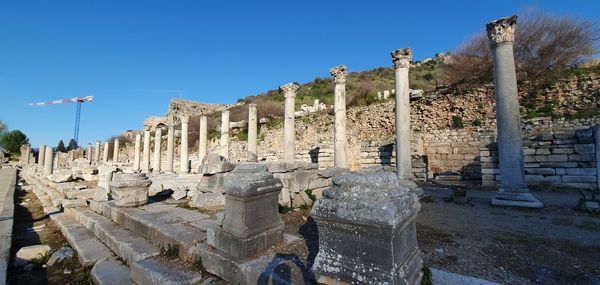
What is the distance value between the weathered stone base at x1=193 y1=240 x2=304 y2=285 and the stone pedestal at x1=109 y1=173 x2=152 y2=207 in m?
3.83

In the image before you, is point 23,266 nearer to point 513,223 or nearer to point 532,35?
point 513,223

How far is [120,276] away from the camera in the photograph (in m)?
3.52

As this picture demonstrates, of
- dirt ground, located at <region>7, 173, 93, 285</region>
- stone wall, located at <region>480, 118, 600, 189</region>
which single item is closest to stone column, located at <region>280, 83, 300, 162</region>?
stone wall, located at <region>480, 118, 600, 189</region>

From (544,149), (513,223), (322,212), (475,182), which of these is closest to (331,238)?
(322,212)

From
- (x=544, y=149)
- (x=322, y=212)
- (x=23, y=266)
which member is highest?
(x=544, y=149)

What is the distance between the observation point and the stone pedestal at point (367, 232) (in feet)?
5.98

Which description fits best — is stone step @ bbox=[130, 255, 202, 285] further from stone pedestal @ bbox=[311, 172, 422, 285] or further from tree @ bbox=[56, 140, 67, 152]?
tree @ bbox=[56, 140, 67, 152]

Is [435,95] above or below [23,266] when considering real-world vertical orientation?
above

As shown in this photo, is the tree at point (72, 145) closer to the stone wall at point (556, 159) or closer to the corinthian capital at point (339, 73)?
the corinthian capital at point (339, 73)

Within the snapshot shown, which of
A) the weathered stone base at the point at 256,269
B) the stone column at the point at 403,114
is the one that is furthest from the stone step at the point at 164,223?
the stone column at the point at 403,114

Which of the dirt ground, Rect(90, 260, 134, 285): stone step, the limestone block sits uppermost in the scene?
the limestone block

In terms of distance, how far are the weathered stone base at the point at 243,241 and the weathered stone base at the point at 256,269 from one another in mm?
68

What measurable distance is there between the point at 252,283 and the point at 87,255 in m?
3.34

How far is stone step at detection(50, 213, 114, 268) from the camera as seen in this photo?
4164 millimetres
